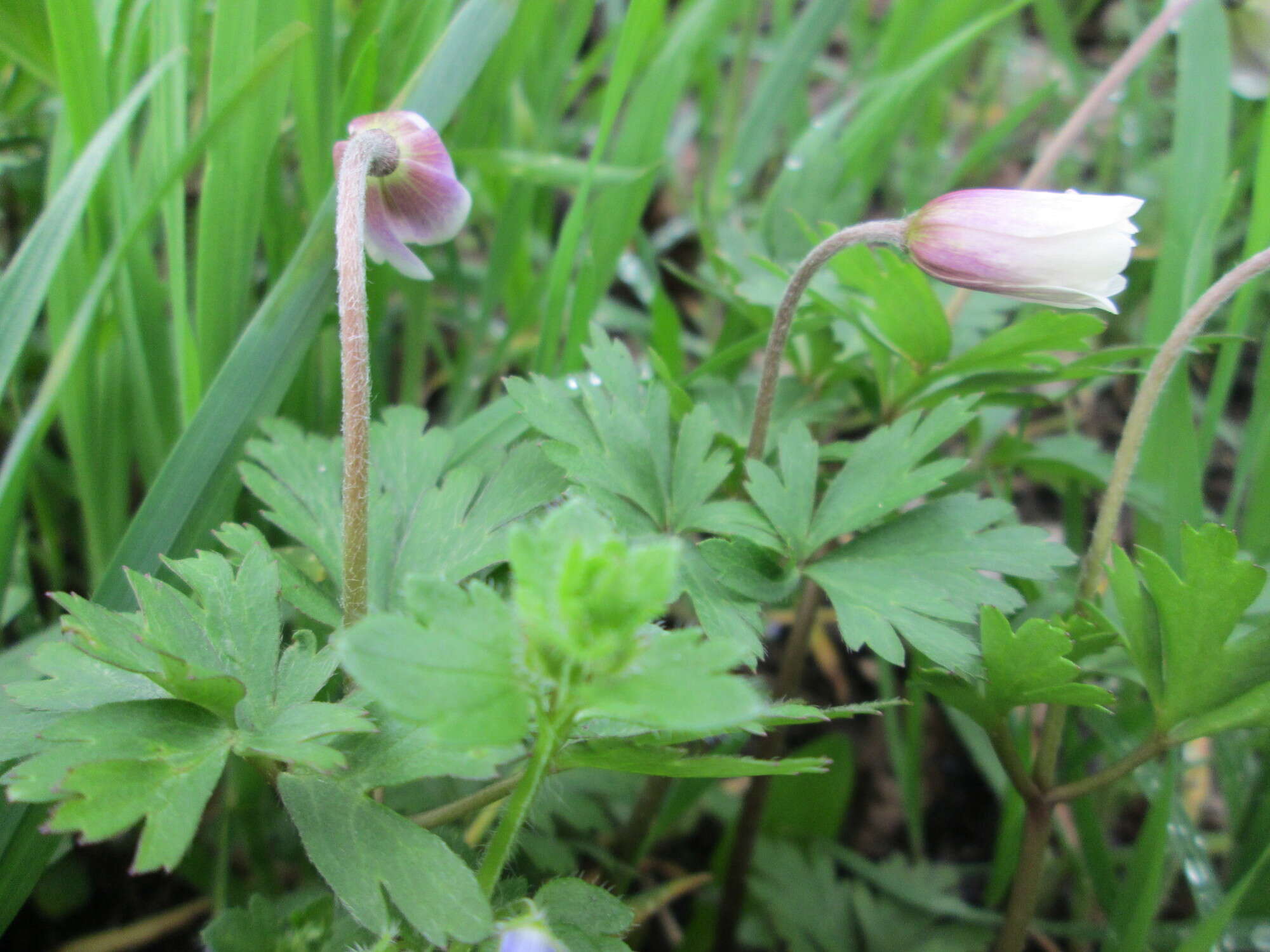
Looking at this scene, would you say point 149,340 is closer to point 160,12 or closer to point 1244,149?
point 160,12

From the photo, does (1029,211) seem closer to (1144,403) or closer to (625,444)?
(1144,403)

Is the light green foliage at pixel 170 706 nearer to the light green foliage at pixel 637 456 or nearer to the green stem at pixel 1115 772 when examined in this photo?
the light green foliage at pixel 637 456

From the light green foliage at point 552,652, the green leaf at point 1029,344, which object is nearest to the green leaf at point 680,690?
the light green foliage at point 552,652

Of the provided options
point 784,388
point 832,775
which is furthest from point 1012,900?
point 784,388

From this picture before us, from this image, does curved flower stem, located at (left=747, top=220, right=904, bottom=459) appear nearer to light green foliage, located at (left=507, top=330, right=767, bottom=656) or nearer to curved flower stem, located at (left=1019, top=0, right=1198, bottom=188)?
light green foliage, located at (left=507, top=330, right=767, bottom=656)

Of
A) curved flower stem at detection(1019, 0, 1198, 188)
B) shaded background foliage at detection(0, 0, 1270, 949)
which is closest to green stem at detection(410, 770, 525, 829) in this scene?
shaded background foliage at detection(0, 0, 1270, 949)
